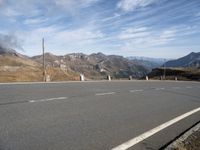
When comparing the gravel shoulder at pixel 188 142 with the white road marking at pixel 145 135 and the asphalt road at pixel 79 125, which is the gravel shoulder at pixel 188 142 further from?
the white road marking at pixel 145 135

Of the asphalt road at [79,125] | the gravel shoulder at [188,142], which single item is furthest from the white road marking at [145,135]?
the gravel shoulder at [188,142]

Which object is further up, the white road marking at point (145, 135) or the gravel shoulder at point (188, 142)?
the white road marking at point (145, 135)

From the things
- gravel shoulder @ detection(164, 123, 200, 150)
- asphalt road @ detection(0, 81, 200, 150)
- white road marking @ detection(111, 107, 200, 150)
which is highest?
asphalt road @ detection(0, 81, 200, 150)

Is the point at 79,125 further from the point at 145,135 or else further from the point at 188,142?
the point at 188,142

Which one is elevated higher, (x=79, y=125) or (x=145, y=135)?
(x=79, y=125)

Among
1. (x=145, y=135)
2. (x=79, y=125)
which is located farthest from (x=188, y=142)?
(x=79, y=125)

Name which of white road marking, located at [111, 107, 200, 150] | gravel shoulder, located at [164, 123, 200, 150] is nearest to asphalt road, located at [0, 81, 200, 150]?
white road marking, located at [111, 107, 200, 150]

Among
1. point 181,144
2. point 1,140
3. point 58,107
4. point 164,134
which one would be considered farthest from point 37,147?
point 58,107

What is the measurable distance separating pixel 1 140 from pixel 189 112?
24.1 feet

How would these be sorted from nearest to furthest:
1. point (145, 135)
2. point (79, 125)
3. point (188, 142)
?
point (188, 142)
point (145, 135)
point (79, 125)

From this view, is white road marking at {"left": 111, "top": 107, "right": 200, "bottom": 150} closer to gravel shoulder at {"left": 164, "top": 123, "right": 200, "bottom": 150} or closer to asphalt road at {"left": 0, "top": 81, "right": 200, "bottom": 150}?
asphalt road at {"left": 0, "top": 81, "right": 200, "bottom": 150}

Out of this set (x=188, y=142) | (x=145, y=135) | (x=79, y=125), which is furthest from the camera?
(x=79, y=125)

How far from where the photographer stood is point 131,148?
240 inches

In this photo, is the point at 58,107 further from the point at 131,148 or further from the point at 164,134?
the point at 131,148
